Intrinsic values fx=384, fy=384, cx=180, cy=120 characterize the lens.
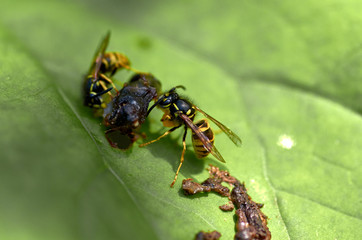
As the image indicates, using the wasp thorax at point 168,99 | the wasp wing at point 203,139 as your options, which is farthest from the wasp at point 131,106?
the wasp wing at point 203,139

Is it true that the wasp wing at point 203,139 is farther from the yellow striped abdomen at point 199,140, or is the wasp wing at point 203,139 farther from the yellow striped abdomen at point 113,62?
the yellow striped abdomen at point 113,62

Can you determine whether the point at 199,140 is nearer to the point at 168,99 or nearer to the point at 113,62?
the point at 168,99

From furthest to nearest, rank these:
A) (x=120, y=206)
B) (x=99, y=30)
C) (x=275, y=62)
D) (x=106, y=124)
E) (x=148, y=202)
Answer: (x=99, y=30) < (x=275, y=62) < (x=106, y=124) < (x=148, y=202) < (x=120, y=206)

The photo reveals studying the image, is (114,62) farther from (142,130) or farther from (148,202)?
(148,202)

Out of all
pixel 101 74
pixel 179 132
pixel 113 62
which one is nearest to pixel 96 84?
pixel 101 74

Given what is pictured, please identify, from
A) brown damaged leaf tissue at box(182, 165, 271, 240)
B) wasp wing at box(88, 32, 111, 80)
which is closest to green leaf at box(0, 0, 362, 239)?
brown damaged leaf tissue at box(182, 165, 271, 240)

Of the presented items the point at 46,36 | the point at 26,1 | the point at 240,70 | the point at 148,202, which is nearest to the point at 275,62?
the point at 240,70
